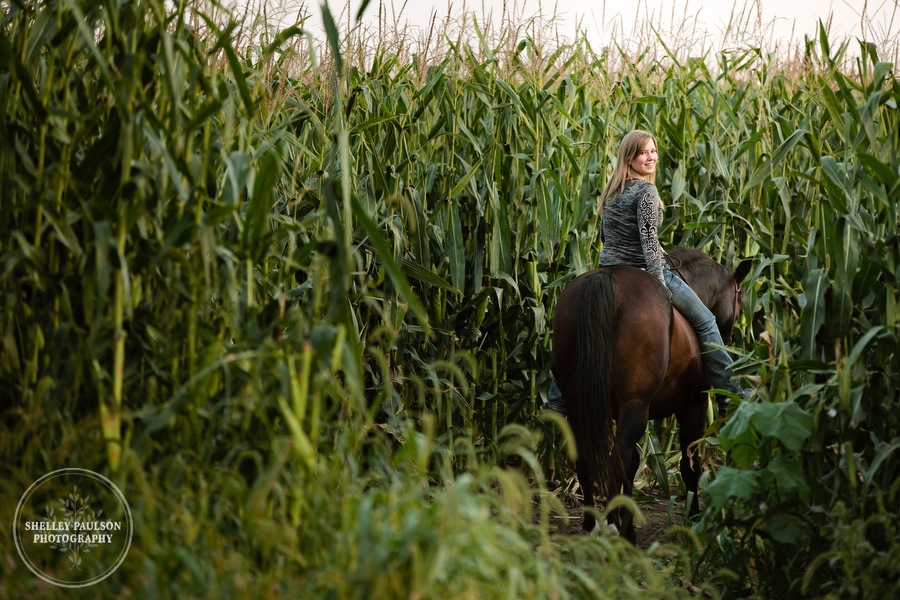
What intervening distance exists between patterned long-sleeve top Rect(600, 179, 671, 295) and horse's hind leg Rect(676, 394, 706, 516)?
87 centimetres

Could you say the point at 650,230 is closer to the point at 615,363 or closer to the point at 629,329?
the point at 629,329

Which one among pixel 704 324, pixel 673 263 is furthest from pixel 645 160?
pixel 704 324

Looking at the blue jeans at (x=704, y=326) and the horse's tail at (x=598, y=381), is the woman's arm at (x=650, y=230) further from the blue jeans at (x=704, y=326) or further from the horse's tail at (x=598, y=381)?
the horse's tail at (x=598, y=381)

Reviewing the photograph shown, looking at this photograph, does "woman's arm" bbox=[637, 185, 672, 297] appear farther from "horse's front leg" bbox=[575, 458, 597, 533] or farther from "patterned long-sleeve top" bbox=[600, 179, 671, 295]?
"horse's front leg" bbox=[575, 458, 597, 533]

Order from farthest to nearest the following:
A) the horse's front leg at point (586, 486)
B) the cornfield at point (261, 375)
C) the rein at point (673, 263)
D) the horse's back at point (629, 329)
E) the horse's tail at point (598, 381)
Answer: the rein at point (673, 263) < the horse's front leg at point (586, 486) < the horse's back at point (629, 329) < the horse's tail at point (598, 381) < the cornfield at point (261, 375)

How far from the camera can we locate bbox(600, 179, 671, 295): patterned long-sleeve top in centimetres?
561

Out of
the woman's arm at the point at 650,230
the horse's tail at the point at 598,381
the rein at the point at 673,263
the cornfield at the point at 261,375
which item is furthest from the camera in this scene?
the rein at the point at 673,263

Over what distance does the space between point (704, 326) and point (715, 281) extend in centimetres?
48

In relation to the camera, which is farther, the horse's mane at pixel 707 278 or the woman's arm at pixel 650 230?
the horse's mane at pixel 707 278

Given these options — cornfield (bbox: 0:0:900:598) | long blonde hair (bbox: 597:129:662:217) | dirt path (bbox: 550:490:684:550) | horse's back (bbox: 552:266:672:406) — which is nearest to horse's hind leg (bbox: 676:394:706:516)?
dirt path (bbox: 550:490:684:550)

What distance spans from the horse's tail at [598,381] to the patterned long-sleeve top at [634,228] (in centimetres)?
52

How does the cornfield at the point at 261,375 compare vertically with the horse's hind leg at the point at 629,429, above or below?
above

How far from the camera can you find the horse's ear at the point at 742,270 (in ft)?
20.2

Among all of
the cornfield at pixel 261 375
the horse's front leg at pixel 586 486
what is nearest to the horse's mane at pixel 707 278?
the cornfield at pixel 261 375
